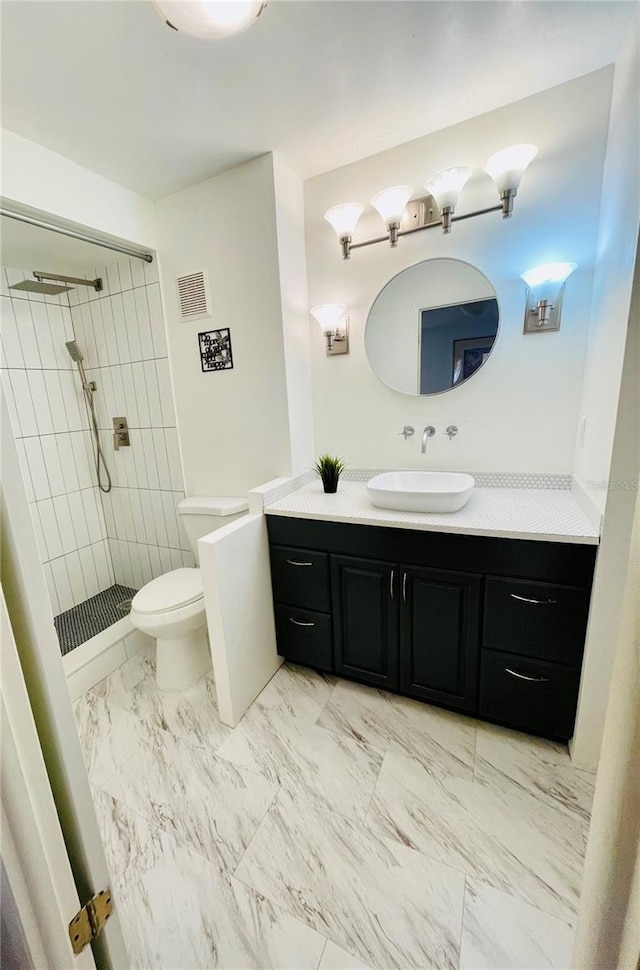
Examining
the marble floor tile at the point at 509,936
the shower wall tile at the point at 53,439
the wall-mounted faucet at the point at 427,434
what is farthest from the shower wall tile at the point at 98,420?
the marble floor tile at the point at 509,936

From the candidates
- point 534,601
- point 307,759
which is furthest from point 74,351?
point 534,601

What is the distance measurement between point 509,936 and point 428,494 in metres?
1.21

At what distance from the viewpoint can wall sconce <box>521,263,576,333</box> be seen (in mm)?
1534

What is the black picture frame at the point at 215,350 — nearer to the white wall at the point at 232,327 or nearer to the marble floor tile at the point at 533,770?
the white wall at the point at 232,327

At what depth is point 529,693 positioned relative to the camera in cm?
139

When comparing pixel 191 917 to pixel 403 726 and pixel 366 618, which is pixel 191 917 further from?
pixel 366 618

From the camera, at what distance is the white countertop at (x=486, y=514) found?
129 cm

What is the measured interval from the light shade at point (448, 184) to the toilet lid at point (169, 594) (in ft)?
6.57

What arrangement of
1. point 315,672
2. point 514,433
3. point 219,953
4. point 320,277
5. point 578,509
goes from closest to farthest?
point 219,953
point 578,509
point 514,433
point 315,672
point 320,277

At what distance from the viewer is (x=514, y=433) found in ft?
5.73

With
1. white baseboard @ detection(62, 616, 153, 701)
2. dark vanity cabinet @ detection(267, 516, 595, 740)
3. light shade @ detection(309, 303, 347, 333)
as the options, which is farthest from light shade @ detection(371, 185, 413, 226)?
white baseboard @ detection(62, 616, 153, 701)

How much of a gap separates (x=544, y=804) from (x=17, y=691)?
5.17 ft

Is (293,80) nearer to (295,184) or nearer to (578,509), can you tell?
(295,184)

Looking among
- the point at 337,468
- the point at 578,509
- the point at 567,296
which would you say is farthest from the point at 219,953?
the point at 567,296
